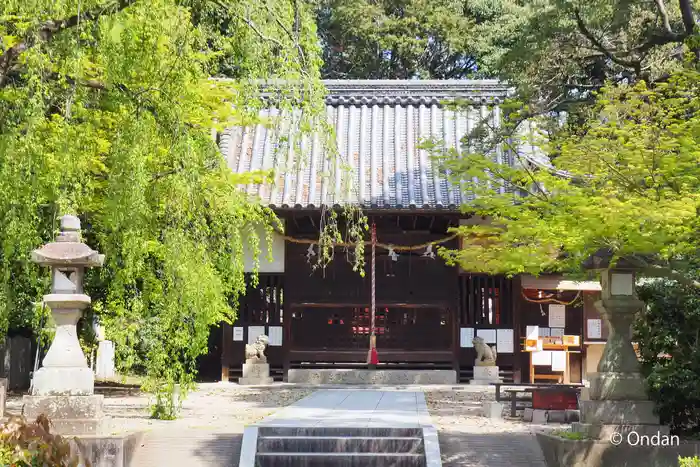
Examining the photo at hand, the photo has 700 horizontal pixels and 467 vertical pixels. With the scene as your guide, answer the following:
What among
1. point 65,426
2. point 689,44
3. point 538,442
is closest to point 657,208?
point 689,44

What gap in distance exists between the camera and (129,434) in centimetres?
1122

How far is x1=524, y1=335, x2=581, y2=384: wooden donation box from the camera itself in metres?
19.8

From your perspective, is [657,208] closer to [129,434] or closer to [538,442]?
[538,442]

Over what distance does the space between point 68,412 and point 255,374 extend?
10629mm

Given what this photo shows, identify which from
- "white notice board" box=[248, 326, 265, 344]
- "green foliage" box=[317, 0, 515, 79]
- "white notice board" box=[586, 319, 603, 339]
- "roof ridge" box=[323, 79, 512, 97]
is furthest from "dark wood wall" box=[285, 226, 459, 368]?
"green foliage" box=[317, 0, 515, 79]

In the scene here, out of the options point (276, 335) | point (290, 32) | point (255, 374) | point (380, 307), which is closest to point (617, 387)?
point (290, 32)

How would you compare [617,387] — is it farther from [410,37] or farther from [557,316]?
[410,37]

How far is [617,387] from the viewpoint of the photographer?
11.2m

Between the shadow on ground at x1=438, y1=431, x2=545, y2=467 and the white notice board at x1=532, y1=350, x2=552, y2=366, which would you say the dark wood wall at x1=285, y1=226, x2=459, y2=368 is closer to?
the white notice board at x1=532, y1=350, x2=552, y2=366

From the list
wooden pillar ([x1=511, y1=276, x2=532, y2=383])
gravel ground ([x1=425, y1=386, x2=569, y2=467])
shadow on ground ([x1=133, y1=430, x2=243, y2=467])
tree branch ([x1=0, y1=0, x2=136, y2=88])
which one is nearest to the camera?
tree branch ([x1=0, y1=0, x2=136, y2=88])

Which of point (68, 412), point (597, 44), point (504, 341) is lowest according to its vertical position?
point (68, 412)

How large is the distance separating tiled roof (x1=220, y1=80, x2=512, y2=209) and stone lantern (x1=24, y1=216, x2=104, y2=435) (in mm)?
8928

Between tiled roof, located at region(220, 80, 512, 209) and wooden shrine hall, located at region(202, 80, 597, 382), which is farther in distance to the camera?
wooden shrine hall, located at region(202, 80, 597, 382)

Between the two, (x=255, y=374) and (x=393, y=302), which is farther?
(x=393, y=302)
